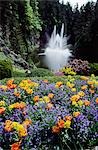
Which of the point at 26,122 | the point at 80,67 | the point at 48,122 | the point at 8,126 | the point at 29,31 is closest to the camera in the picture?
the point at 8,126

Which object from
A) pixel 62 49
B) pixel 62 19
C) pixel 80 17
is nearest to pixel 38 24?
pixel 62 49

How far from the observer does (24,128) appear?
5.81 meters

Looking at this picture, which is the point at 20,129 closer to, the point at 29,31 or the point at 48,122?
the point at 48,122

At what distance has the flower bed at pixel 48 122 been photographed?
19.3ft

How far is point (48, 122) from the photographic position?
618 centimetres

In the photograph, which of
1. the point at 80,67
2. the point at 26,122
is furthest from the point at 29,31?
the point at 26,122

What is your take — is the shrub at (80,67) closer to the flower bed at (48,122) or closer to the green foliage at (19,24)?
the flower bed at (48,122)

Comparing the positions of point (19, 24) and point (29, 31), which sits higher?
point (19, 24)

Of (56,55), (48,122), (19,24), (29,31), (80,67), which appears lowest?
Result: (56,55)

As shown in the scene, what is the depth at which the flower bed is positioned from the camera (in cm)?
589

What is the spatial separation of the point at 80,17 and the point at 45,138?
248 ft

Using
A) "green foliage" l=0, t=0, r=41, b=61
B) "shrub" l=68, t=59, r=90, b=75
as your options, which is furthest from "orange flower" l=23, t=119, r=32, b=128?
"green foliage" l=0, t=0, r=41, b=61

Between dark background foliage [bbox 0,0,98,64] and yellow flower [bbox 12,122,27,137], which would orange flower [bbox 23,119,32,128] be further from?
dark background foliage [bbox 0,0,98,64]

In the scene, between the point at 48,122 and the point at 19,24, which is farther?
the point at 19,24
